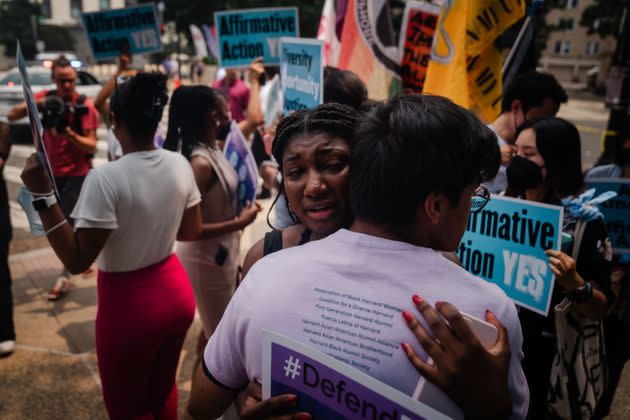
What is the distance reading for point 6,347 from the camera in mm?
3725

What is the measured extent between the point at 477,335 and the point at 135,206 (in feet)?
5.80

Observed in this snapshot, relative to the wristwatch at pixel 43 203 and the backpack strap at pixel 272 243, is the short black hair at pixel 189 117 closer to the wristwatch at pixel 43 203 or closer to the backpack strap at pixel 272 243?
the wristwatch at pixel 43 203

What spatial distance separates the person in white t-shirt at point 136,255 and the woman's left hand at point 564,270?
1708 mm

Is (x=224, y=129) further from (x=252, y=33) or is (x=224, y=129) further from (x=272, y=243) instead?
(x=272, y=243)

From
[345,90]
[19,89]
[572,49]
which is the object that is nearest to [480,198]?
[345,90]

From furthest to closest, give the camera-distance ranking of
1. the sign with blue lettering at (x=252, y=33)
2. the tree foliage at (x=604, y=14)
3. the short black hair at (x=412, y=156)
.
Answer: the tree foliage at (x=604, y=14), the sign with blue lettering at (x=252, y=33), the short black hair at (x=412, y=156)

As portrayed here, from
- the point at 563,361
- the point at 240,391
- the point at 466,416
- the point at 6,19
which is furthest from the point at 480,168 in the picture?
the point at 6,19

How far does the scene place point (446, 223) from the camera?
1.17 m

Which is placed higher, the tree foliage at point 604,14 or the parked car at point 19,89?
the tree foliage at point 604,14

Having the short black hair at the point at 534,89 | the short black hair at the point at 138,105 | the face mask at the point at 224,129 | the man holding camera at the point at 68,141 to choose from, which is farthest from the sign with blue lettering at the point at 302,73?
the man holding camera at the point at 68,141

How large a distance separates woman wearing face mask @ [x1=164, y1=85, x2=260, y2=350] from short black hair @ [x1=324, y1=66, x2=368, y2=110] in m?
0.73

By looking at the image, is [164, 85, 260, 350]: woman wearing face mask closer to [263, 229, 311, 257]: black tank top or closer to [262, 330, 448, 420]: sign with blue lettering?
[263, 229, 311, 257]: black tank top

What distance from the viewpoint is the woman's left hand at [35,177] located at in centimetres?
210

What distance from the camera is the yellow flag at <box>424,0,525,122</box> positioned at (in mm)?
3078
